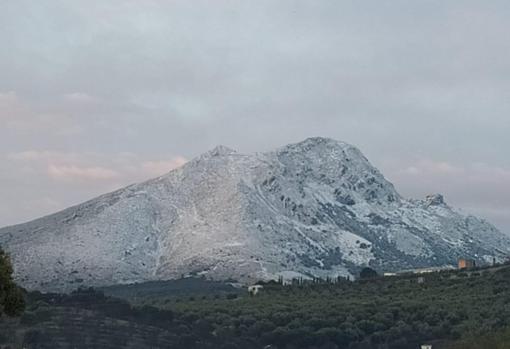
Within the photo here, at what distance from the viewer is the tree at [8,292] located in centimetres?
4459

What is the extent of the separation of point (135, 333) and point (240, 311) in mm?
13099

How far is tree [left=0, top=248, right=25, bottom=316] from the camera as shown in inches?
1756

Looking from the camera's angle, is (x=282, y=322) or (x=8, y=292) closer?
(x=8, y=292)

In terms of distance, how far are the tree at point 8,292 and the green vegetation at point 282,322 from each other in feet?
80.0

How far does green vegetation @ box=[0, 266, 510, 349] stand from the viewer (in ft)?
252

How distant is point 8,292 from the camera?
1774 inches

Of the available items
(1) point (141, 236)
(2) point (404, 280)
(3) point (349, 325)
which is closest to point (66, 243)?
(1) point (141, 236)

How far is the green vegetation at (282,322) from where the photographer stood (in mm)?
76812

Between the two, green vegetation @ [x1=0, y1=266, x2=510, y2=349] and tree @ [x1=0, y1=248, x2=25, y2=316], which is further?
green vegetation @ [x1=0, y1=266, x2=510, y2=349]

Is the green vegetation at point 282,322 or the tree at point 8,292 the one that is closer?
the tree at point 8,292

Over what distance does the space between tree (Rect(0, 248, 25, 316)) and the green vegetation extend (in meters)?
24.4

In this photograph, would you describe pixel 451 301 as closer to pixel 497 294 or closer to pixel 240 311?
pixel 497 294

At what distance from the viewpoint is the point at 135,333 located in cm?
8106

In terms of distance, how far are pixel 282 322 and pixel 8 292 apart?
140 feet
